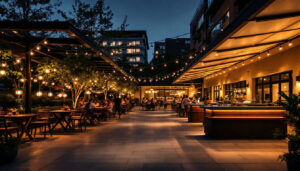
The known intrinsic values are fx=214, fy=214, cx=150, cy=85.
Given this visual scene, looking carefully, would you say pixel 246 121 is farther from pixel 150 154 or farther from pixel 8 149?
pixel 8 149

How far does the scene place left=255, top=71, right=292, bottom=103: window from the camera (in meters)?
8.88

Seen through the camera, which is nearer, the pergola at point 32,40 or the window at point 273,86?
the pergola at point 32,40

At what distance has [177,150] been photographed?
16.0ft

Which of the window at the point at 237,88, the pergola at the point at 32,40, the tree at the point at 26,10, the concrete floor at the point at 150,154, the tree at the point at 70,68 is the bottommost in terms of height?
the concrete floor at the point at 150,154

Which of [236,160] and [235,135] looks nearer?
[236,160]

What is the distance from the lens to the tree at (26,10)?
12422 mm

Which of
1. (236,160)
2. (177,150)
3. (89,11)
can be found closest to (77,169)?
(177,150)

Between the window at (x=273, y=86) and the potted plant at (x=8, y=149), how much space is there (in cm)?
838

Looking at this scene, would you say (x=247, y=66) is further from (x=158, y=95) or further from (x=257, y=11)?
(x=158, y=95)

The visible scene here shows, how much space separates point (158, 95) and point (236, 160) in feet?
94.5

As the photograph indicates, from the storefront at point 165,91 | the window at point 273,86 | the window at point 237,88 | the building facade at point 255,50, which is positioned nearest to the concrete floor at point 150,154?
the building facade at point 255,50

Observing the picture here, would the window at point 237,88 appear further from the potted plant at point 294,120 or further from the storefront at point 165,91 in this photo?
the storefront at point 165,91

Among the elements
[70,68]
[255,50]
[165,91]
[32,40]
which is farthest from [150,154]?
[165,91]

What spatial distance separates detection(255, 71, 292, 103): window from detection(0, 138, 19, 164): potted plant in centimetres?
838
